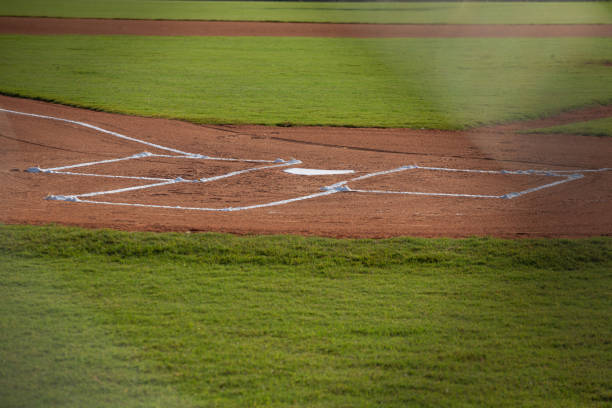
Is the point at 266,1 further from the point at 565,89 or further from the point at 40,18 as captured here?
the point at 565,89

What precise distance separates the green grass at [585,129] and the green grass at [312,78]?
3.85 ft

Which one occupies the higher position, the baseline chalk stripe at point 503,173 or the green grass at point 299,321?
the baseline chalk stripe at point 503,173

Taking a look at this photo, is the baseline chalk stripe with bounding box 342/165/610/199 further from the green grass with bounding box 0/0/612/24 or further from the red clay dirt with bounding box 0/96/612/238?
the green grass with bounding box 0/0/612/24

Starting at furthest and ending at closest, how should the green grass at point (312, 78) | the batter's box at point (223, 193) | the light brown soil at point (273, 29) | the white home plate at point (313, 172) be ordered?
the light brown soil at point (273, 29) → the green grass at point (312, 78) → the white home plate at point (313, 172) → the batter's box at point (223, 193)

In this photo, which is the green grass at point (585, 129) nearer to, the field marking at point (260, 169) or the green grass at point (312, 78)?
the green grass at point (312, 78)

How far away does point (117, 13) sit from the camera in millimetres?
39031

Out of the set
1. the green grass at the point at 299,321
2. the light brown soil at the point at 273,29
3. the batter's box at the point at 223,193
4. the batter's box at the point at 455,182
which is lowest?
the green grass at the point at 299,321

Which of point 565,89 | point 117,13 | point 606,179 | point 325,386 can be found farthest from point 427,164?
point 117,13

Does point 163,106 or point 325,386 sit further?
point 163,106

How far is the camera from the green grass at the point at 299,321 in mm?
3945

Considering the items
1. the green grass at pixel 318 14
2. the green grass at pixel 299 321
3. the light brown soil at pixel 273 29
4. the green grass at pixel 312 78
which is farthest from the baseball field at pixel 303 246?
the green grass at pixel 318 14

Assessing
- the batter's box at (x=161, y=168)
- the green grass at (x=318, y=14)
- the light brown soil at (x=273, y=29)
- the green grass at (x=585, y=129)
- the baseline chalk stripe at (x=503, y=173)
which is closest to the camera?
the baseline chalk stripe at (x=503, y=173)

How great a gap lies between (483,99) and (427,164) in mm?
6637

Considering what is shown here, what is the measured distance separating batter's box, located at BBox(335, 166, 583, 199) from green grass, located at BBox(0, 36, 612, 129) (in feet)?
11.0
